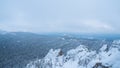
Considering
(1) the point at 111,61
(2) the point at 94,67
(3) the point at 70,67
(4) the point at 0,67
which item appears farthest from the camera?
(4) the point at 0,67

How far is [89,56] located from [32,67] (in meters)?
38.0

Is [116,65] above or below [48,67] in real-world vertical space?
above

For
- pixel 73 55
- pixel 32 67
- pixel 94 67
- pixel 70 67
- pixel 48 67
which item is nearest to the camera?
pixel 94 67

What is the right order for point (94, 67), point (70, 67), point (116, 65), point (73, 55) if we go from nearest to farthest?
point (116, 65) < point (94, 67) < point (70, 67) < point (73, 55)

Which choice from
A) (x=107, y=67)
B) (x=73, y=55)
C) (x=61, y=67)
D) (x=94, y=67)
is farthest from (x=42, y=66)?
(x=107, y=67)

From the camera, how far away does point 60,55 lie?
366 ft

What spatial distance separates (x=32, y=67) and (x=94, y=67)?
206ft

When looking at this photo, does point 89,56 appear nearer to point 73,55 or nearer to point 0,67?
point 73,55

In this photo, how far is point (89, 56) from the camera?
8981cm


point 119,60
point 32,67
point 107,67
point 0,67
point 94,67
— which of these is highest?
point 119,60

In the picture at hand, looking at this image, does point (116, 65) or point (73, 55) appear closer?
point (116, 65)

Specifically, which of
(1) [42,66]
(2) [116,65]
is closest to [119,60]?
(2) [116,65]

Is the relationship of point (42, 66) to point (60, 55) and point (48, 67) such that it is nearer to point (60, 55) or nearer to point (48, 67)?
point (48, 67)

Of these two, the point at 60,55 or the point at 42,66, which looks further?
the point at 60,55
